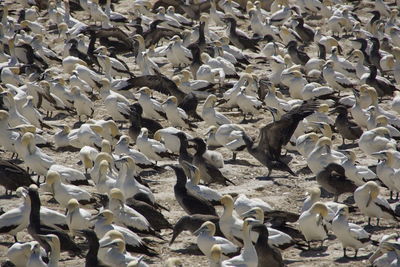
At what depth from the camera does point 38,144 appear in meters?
16.1

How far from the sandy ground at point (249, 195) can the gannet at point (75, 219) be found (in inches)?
12.7

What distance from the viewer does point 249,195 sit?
14461 mm

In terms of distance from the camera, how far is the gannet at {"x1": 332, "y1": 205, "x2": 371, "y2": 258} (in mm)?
11859

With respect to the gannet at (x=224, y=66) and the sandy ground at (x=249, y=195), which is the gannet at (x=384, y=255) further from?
the gannet at (x=224, y=66)

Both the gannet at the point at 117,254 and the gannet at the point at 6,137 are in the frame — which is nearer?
the gannet at the point at 117,254

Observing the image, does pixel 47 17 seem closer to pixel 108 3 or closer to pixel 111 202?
pixel 108 3

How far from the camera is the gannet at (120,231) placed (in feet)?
37.9

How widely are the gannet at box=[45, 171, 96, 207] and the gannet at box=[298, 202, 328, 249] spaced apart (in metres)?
2.76

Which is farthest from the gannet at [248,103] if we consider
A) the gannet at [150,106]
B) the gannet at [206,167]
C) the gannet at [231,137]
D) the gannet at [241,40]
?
the gannet at [241,40]

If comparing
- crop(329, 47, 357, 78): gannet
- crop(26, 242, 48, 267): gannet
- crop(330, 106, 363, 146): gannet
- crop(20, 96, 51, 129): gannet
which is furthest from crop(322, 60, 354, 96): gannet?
crop(26, 242, 48, 267): gannet

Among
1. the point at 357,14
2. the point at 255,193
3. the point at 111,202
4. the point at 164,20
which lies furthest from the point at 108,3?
the point at 111,202

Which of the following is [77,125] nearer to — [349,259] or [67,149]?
[67,149]

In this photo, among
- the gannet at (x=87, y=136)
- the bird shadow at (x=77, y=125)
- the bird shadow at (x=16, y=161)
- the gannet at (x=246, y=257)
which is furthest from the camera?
the bird shadow at (x=77, y=125)

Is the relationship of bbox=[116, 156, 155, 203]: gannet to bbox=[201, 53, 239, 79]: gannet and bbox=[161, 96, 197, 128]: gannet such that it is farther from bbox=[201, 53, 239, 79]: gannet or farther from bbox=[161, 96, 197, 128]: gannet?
bbox=[201, 53, 239, 79]: gannet
